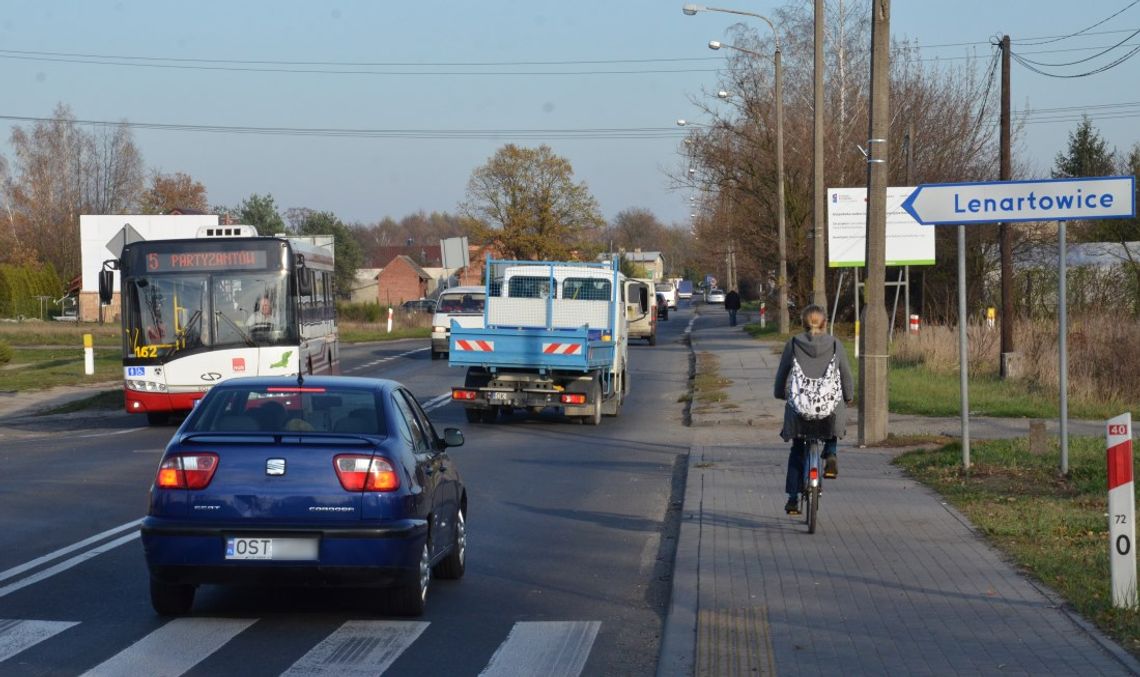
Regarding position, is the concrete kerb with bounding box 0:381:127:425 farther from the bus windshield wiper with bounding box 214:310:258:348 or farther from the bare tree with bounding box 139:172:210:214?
the bare tree with bounding box 139:172:210:214

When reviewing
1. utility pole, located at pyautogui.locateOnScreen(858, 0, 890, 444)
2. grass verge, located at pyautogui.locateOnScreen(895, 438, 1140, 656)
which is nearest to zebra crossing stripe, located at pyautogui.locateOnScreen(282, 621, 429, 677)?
grass verge, located at pyautogui.locateOnScreen(895, 438, 1140, 656)

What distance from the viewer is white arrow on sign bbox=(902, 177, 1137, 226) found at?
39.8 feet

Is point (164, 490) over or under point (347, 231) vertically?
under

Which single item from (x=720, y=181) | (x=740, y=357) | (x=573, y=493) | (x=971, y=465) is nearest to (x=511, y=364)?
(x=573, y=493)

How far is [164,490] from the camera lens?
24.0 ft

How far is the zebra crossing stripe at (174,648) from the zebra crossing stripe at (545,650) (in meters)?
1.52

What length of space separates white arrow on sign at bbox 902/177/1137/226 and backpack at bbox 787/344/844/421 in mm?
3016

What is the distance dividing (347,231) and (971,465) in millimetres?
79237

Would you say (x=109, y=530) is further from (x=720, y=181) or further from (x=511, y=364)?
(x=720, y=181)

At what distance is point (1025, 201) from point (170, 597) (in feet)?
28.7

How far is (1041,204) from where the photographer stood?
12.5 metres

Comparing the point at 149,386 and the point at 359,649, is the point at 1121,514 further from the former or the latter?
the point at 149,386

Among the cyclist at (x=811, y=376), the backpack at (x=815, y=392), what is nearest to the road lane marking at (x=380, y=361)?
the cyclist at (x=811, y=376)

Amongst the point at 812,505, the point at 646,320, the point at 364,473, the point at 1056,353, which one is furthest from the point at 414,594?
the point at 646,320
